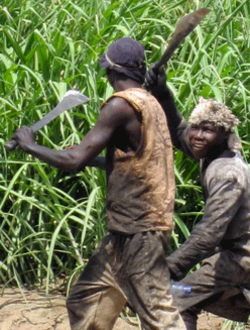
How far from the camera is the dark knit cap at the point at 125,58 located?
3.73 meters

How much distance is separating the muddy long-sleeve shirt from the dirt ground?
3.38ft

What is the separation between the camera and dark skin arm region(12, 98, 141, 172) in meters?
3.56

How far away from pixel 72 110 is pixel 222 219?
1.73 m

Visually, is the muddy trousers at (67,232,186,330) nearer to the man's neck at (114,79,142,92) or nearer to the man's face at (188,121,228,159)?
the man's face at (188,121,228,159)

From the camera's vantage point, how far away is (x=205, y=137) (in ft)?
13.4

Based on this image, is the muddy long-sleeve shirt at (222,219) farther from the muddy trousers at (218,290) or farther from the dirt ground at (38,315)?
the dirt ground at (38,315)

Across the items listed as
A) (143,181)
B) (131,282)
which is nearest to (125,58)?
(143,181)

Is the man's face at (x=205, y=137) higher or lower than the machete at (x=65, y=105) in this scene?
lower

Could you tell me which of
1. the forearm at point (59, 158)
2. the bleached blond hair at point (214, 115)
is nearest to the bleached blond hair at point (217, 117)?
the bleached blond hair at point (214, 115)

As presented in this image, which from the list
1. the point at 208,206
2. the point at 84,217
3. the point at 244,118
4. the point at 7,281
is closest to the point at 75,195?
the point at 84,217

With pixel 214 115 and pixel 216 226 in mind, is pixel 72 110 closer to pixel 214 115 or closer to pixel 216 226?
pixel 214 115

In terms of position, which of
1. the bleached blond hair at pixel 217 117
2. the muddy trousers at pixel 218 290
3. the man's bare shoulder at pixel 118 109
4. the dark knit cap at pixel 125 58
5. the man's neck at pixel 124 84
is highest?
the dark knit cap at pixel 125 58

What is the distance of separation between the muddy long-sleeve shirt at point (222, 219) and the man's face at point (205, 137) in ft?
0.22

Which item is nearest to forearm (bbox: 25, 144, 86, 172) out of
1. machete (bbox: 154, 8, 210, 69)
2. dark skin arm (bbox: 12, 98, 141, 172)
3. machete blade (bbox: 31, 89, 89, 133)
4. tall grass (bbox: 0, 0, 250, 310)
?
dark skin arm (bbox: 12, 98, 141, 172)
